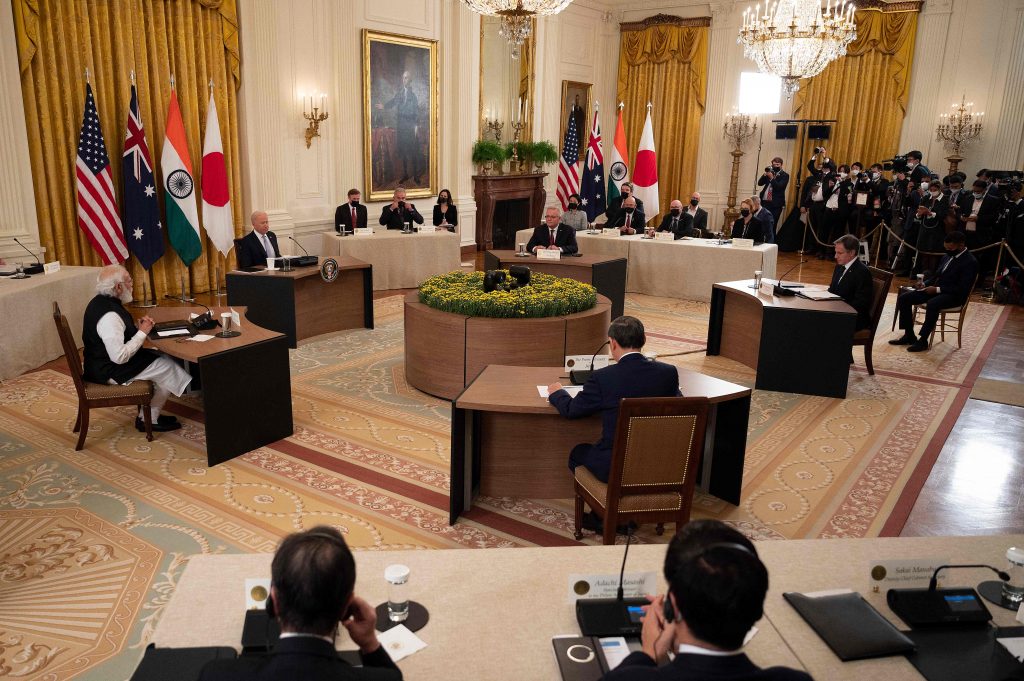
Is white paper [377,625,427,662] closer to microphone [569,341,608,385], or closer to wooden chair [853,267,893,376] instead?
microphone [569,341,608,385]

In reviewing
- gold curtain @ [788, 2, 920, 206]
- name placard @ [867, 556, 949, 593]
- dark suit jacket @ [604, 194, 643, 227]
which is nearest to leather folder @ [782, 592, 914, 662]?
name placard @ [867, 556, 949, 593]

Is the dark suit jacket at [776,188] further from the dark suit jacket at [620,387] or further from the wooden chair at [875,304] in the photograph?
the dark suit jacket at [620,387]

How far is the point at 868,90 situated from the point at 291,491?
1430 cm

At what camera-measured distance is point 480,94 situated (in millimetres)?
13930

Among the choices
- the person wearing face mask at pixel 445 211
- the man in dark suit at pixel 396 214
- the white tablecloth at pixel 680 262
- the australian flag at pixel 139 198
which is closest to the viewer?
the australian flag at pixel 139 198

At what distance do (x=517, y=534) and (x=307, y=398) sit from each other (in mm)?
2926

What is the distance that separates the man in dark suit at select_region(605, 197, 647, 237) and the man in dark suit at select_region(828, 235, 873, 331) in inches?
184

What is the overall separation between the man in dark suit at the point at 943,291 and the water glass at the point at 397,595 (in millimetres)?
7948

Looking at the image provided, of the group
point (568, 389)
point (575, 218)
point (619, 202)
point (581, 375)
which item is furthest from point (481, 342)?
point (619, 202)

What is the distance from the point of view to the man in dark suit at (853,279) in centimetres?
740

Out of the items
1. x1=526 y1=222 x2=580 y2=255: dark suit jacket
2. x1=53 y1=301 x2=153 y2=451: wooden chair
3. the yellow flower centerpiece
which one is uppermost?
x1=526 y1=222 x2=580 y2=255: dark suit jacket

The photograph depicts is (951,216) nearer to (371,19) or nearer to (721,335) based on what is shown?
(721,335)

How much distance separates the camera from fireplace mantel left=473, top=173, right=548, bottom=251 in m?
14.5

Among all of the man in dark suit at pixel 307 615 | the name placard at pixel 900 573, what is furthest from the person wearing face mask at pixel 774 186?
the man in dark suit at pixel 307 615
